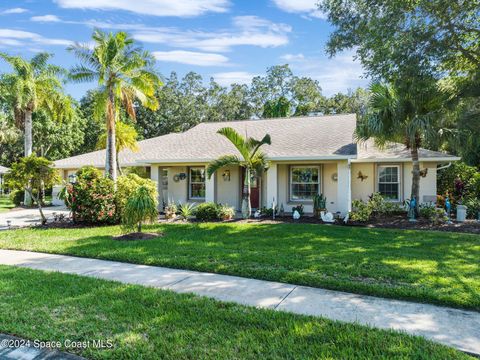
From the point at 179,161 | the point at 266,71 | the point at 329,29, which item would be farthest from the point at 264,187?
the point at 266,71

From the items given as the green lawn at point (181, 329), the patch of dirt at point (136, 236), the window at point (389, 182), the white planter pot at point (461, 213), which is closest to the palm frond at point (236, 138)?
the patch of dirt at point (136, 236)

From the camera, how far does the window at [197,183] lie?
17177 millimetres

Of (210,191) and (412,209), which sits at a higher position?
(210,191)

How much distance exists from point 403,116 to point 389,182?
4.20 m

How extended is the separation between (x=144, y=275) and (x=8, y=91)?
21101 mm

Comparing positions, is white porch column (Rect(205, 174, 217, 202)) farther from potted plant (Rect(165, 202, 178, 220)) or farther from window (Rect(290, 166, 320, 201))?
window (Rect(290, 166, 320, 201))

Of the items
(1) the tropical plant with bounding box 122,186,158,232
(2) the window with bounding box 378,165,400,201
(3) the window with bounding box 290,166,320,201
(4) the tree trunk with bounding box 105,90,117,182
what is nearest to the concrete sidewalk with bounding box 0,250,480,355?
(1) the tropical plant with bounding box 122,186,158,232

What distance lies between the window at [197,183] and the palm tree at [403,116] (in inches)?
306

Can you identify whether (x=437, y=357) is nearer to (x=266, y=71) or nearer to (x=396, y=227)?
(x=396, y=227)

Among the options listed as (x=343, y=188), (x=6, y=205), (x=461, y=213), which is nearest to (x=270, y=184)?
(x=343, y=188)

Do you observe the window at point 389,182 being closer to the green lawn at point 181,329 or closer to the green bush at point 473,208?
the green bush at point 473,208

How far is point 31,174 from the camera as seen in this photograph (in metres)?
12.2

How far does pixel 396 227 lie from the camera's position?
38.4 feet

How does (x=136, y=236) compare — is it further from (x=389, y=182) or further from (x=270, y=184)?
(x=389, y=182)
